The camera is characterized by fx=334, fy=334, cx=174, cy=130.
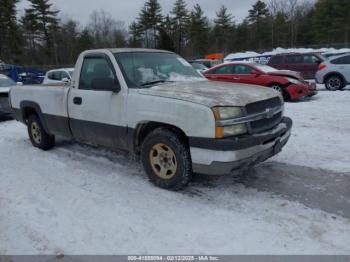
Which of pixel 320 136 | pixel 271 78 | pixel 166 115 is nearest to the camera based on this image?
pixel 166 115

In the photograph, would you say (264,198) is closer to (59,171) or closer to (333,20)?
(59,171)

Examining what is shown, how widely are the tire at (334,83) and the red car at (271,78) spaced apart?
84.0 inches

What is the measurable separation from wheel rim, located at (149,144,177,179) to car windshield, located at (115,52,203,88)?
0.95 meters

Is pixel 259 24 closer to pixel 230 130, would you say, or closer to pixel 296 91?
pixel 296 91

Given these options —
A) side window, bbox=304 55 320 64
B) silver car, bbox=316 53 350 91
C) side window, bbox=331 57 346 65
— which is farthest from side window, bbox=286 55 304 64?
side window, bbox=331 57 346 65

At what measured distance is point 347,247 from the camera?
309 cm

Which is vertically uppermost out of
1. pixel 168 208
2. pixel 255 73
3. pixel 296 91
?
pixel 255 73

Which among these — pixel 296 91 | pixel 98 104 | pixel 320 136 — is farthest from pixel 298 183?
pixel 296 91

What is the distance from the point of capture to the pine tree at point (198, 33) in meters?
55.4

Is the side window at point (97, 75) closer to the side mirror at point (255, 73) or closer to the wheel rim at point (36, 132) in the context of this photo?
the wheel rim at point (36, 132)

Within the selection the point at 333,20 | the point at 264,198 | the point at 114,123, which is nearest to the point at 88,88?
the point at 114,123

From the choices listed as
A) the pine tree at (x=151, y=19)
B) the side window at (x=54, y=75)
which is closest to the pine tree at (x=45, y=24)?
the pine tree at (x=151, y=19)

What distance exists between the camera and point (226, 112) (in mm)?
3822

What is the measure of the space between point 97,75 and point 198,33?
52.7m
